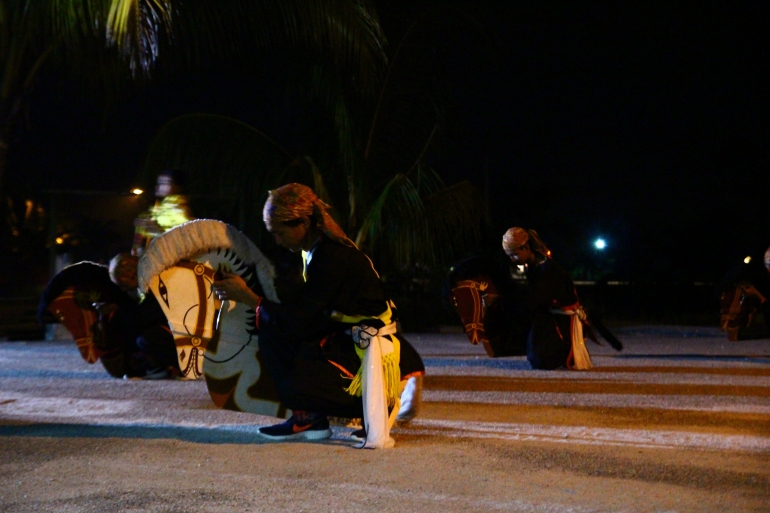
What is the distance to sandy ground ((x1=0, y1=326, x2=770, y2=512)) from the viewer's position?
4.30 meters

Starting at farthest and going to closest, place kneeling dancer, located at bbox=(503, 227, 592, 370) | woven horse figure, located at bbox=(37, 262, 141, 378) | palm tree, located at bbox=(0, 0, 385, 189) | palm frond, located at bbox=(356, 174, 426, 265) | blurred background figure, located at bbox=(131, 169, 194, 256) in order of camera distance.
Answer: palm frond, located at bbox=(356, 174, 426, 265) → kneeling dancer, located at bbox=(503, 227, 592, 370) → woven horse figure, located at bbox=(37, 262, 141, 378) → blurred background figure, located at bbox=(131, 169, 194, 256) → palm tree, located at bbox=(0, 0, 385, 189)

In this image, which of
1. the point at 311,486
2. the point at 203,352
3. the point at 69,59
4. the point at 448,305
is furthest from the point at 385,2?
the point at 311,486

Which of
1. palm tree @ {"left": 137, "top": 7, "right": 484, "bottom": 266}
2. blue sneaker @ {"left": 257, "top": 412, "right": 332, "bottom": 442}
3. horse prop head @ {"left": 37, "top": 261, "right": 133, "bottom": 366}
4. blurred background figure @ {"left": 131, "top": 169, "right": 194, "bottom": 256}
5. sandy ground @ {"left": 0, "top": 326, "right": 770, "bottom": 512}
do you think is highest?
palm tree @ {"left": 137, "top": 7, "right": 484, "bottom": 266}

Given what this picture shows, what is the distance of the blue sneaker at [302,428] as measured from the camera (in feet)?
18.6

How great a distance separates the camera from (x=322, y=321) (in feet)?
18.1

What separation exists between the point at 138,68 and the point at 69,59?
706 mm

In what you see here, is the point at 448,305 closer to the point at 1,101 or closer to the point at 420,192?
the point at 420,192

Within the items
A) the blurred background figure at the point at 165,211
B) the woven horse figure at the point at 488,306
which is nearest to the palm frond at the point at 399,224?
the woven horse figure at the point at 488,306

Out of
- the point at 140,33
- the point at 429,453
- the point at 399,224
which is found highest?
the point at 140,33

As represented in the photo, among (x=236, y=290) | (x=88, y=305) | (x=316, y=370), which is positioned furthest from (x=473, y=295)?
(x=236, y=290)

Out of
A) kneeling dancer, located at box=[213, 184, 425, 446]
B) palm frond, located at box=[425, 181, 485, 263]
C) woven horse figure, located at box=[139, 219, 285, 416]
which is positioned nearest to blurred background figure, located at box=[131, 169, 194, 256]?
woven horse figure, located at box=[139, 219, 285, 416]

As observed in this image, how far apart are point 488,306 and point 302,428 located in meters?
4.95

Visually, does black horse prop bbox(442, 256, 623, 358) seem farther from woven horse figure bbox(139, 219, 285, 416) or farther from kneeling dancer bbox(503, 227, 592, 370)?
woven horse figure bbox(139, 219, 285, 416)

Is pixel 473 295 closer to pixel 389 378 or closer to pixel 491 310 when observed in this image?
pixel 491 310
